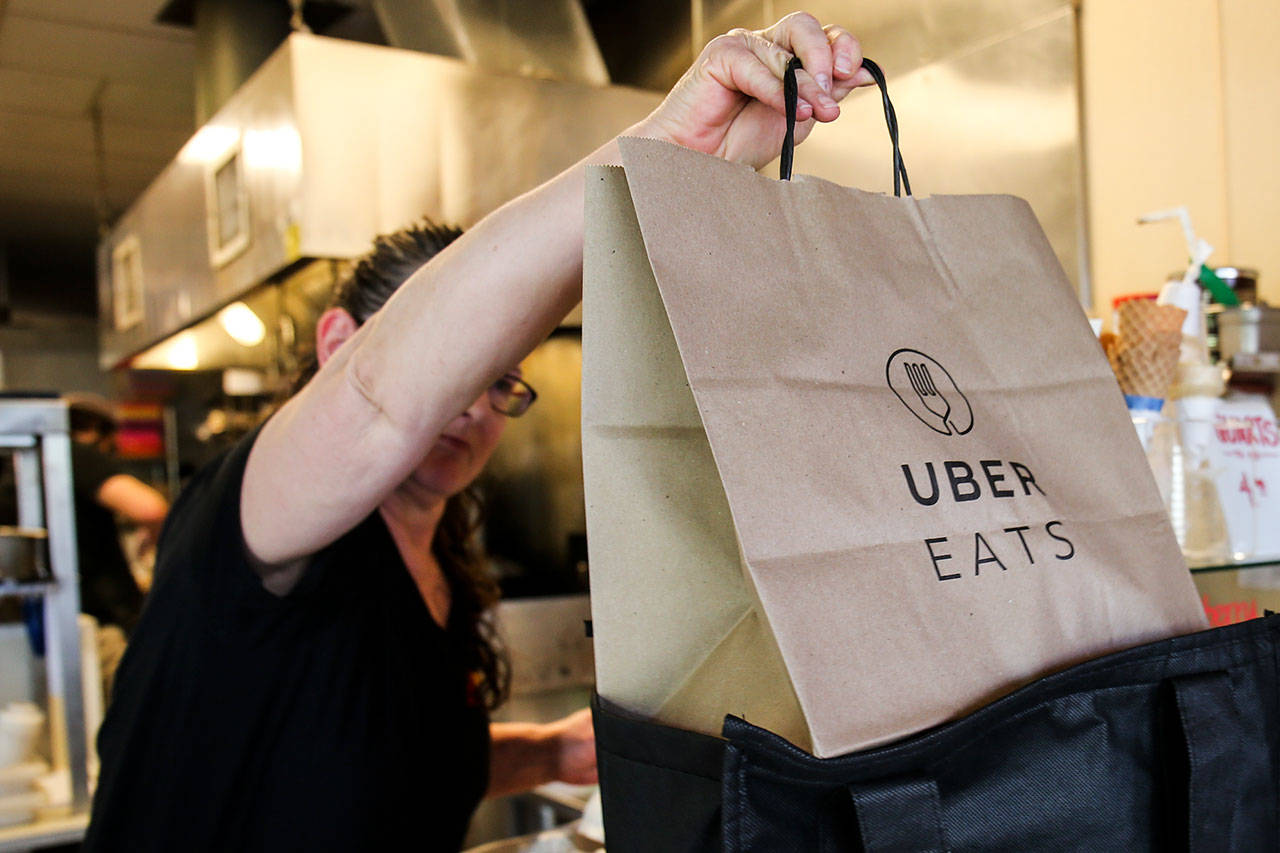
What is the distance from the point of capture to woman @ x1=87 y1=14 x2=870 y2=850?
1.98 feet

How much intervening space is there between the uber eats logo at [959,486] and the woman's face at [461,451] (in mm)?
638

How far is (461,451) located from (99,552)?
243cm

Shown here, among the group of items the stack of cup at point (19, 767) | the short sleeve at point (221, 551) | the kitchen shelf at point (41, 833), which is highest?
the short sleeve at point (221, 551)

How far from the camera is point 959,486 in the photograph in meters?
0.50

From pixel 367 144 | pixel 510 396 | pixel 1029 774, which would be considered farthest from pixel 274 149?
pixel 1029 774

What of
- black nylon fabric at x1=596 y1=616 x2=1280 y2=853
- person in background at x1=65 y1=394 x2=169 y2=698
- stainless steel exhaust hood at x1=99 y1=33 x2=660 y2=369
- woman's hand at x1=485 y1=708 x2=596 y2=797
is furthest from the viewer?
person in background at x1=65 y1=394 x2=169 y2=698

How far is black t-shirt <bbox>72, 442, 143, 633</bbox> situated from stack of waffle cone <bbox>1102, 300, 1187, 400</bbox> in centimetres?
272

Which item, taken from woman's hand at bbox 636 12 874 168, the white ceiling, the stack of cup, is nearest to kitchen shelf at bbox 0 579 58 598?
the stack of cup

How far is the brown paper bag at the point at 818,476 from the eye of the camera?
17.1 inches

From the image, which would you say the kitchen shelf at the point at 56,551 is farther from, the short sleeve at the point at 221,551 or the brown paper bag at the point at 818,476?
the brown paper bag at the point at 818,476

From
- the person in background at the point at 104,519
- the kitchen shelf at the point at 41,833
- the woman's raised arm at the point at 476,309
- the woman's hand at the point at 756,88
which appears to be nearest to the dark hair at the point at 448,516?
the woman's raised arm at the point at 476,309

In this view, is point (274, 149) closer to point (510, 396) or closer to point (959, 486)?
point (510, 396)

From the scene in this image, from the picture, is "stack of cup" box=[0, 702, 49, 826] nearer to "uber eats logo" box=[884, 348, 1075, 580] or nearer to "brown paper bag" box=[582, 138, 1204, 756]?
"brown paper bag" box=[582, 138, 1204, 756]

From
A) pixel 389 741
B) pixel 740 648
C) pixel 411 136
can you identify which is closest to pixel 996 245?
pixel 740 648
